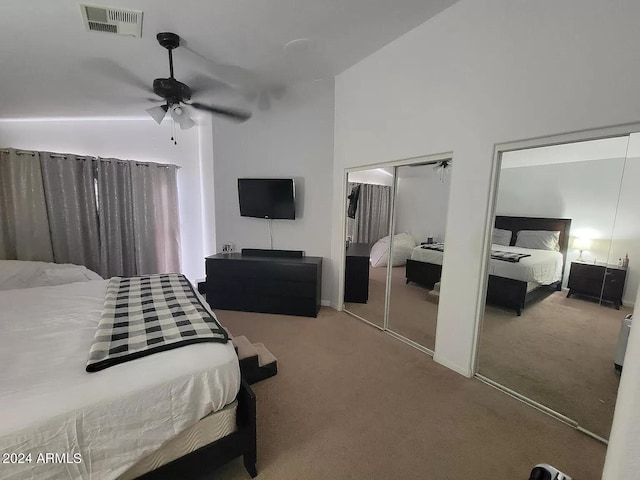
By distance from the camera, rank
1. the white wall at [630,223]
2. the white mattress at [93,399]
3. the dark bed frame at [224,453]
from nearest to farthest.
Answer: the white mattress at [93,399] → the dark bed frame at [224,453] → the white wall at [630,223]

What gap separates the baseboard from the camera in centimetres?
224

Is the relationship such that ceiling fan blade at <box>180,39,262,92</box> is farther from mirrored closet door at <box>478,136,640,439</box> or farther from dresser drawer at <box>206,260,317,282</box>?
mirrored closet door at <box>478,136,640,439</box>

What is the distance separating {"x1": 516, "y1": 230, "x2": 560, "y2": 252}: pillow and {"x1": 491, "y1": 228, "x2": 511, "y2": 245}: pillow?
13 centimetres

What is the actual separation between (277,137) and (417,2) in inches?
82.6

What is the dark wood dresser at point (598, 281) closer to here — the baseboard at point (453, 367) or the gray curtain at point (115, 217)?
the baseboard at point (453, 367)

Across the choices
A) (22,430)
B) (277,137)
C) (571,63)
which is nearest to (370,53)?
(277,137)

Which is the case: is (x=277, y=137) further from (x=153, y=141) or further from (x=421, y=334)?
(x=421, y=334)

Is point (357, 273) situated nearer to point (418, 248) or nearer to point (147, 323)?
point (418, 248)

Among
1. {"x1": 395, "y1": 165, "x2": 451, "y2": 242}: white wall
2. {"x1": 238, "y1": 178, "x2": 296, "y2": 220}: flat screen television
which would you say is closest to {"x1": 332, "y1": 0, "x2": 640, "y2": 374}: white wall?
{"x1": 395, "y1": 165, "x2": 451, "y2": 242}: white wall

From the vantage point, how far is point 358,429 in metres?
1.71

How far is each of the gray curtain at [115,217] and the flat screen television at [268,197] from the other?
172cm

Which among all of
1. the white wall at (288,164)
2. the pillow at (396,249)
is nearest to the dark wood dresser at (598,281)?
the pillow at (396,249)

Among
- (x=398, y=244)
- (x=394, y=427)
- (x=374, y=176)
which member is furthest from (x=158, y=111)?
(x=394, y=427)

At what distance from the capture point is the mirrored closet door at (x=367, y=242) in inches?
122
